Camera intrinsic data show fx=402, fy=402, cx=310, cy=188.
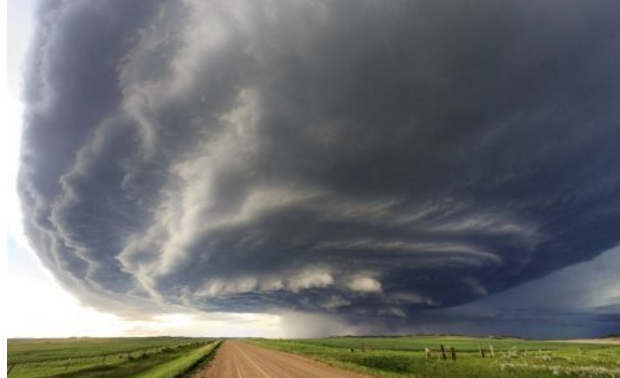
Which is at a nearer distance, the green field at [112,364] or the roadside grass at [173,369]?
the roadside grass at [173,369]

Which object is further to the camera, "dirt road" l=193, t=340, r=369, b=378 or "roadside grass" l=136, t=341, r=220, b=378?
"roadside grass" l=136, t=341, r=220, b=378

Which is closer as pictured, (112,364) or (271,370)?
(271,370)

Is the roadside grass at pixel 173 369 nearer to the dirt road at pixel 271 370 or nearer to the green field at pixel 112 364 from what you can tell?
the green field at pixel 112 364

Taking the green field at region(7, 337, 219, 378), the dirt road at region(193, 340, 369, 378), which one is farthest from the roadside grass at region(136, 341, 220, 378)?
the dirt road at region(193, 340, 369, 378)

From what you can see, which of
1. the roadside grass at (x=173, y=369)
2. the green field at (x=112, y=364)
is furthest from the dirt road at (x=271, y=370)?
the green field at (x=112, y=364)

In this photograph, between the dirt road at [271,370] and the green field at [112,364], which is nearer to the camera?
the dirt road at [271,370]

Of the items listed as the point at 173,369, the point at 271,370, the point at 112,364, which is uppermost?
the point at 112,364

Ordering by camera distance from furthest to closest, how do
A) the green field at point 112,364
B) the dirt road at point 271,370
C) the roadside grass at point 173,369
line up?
the green field at point 112,364 → the roadside grass at point 173,369 → the dirt road at point 271,370

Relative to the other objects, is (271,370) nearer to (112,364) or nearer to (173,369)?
(173,369)

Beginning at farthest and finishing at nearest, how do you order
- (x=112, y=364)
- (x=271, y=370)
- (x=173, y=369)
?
(x=112, y=364), (x=173, y=369), (x=271, y=370)

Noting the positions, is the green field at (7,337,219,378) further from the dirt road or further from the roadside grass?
the dirt road

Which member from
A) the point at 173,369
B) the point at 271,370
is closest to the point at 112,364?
the point at 173,369

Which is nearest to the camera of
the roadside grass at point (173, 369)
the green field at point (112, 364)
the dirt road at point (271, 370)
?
the dirt road at point (271, 370)

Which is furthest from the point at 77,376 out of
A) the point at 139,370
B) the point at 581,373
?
the point at 581,373
